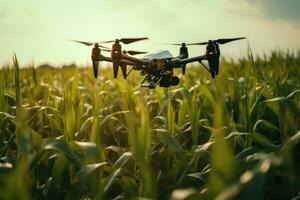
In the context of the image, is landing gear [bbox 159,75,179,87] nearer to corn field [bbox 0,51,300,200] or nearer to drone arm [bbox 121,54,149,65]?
drone arm [bbox 121,54,149,65]

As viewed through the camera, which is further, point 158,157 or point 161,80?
point 158,157

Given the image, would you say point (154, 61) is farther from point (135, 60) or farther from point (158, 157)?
point (158, 157)

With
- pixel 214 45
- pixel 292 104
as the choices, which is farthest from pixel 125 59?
pixel 292 104

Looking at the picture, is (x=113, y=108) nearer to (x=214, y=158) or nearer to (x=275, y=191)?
(x=275, y=191)

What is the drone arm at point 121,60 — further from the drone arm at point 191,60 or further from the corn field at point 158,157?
the corn field at point 158,157

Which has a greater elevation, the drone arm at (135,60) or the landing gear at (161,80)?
the drone arm at (135,60)

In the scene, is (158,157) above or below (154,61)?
below

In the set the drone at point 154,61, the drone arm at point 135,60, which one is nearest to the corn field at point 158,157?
the drone at point 154,61

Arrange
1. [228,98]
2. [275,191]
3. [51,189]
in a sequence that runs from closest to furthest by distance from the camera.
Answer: [51,189]
[275,191]
[228,98]

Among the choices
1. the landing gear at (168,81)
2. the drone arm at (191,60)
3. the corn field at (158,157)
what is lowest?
the corn field at (158,157)

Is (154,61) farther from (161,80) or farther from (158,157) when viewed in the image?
(158,157)

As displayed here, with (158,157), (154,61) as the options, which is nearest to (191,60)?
(154,61)
